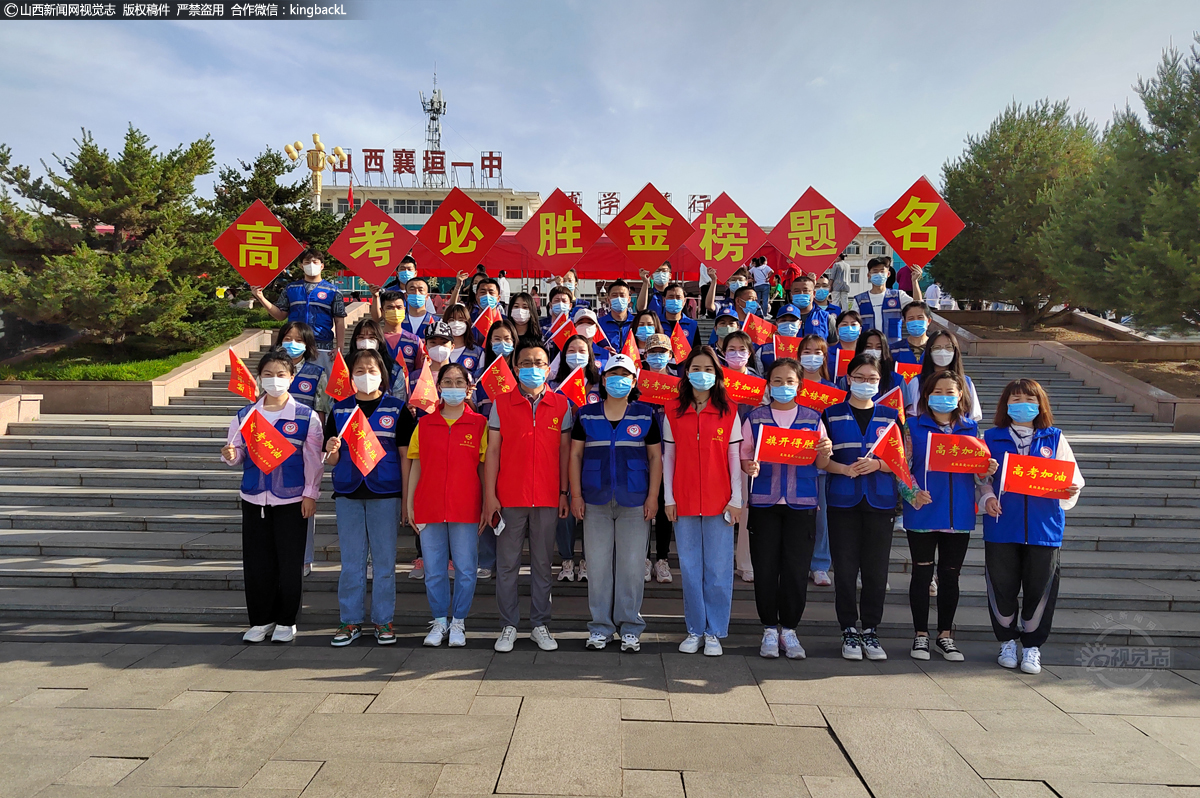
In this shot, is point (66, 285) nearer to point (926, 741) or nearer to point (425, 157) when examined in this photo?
point (926, 741)

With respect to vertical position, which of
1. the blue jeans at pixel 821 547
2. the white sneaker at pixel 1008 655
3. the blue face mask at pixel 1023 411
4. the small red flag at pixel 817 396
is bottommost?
the white sneaker at pixel 1008 655

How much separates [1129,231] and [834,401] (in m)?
15.2

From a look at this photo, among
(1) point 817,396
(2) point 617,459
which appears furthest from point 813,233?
(2) point 617,459

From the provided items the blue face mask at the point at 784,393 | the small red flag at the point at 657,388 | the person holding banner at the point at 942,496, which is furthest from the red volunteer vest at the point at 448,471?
the person holding banner at the point at 942,496

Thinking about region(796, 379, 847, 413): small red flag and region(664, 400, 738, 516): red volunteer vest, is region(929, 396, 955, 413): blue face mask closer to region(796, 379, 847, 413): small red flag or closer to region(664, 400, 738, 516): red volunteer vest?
region(796, 379, 847, 413): small red flag

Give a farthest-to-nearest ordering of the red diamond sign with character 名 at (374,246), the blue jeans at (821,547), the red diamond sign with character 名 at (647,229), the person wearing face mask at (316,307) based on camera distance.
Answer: the red diamond sign with character 名 at (647,229)
the red diamond sign with character 名 at (374,246)
the person wearing face mask at (316,307)
the blue jeans at (821,547)

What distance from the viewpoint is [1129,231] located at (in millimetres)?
15219

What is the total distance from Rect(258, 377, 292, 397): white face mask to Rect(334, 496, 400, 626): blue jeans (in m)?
0.86

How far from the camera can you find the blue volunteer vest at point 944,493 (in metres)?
Answer: 4.57

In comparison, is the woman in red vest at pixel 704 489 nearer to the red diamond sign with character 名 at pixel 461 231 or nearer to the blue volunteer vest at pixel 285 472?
the blue volunteer vest at pixel 285 472

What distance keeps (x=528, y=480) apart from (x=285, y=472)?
66.8 inches

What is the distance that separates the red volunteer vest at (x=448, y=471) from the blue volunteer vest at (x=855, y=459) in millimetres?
2512

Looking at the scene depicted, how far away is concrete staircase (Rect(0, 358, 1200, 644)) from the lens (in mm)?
5238

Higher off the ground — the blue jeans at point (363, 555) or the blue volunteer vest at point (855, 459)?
the blue volunteer vest at point (855, 459)
